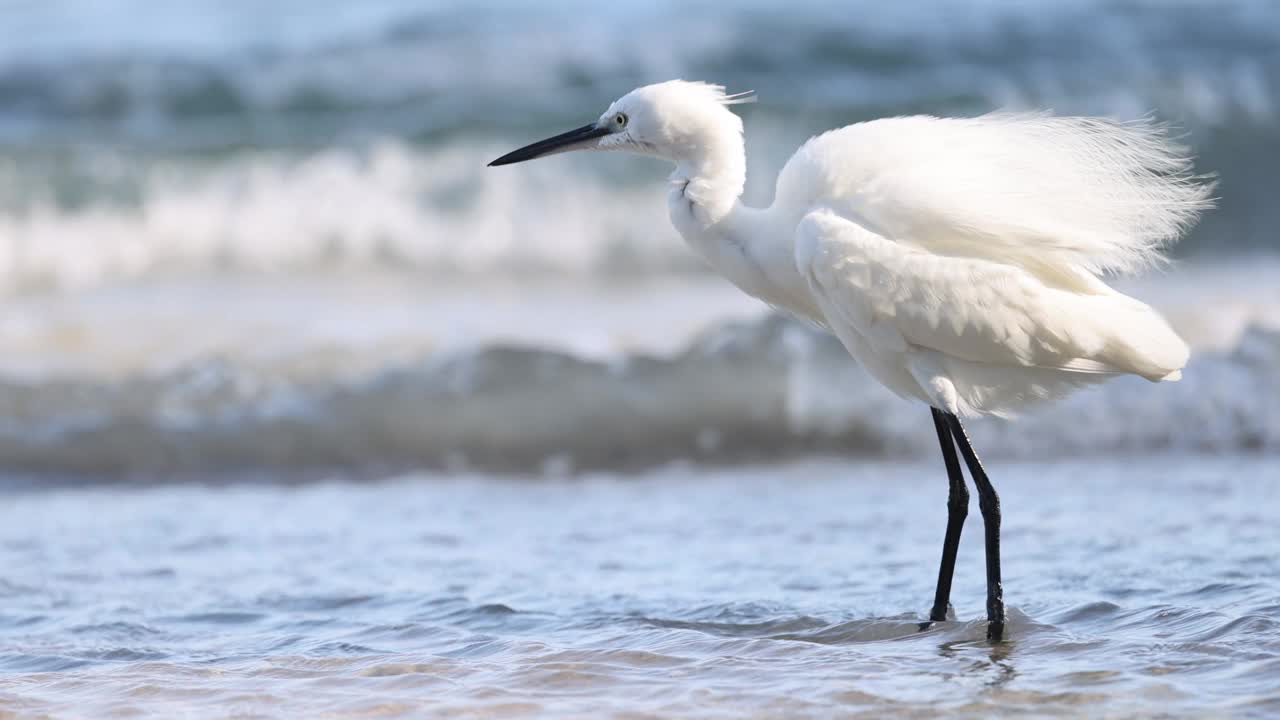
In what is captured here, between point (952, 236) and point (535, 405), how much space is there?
3.76m

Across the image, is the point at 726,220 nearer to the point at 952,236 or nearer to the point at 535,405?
the point at 952,236

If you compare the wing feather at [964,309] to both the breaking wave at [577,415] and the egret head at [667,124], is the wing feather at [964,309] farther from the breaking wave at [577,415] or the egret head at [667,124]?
the breaking wave at [577,415]

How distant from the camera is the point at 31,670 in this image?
12.5 ft

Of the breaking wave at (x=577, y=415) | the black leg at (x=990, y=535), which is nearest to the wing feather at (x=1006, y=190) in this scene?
the black leg at (x=990, y=535)

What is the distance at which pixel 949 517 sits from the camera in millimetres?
4219

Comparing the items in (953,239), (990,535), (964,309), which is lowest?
(990,535)

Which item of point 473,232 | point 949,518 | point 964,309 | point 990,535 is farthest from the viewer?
point 473,232

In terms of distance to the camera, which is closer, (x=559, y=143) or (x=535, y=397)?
(x=559, y=143)

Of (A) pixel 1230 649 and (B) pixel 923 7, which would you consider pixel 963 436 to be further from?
(B) pixel 923 7

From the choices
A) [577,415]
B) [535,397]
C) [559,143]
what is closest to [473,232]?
[535,397]

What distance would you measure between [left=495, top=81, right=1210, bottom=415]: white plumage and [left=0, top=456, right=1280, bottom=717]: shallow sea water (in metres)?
0.65

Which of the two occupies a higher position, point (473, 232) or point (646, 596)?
point (473, 232)

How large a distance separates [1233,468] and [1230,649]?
107 inches

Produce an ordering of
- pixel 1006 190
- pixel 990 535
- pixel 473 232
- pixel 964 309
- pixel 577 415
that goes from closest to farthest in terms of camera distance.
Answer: pixel 964 309 → pixel 1006 190 → pixel 990 535 → pixel 577 415 → pixel 473 232
